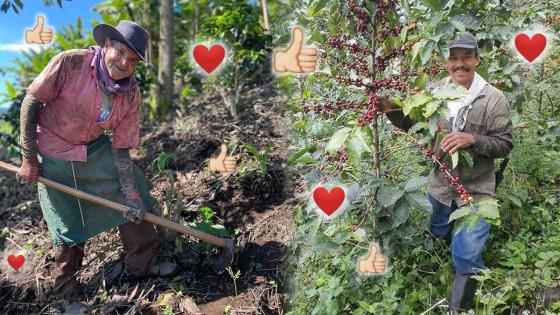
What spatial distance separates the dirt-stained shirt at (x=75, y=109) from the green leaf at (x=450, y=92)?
1.81 m

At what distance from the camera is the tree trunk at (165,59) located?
14.7 ft

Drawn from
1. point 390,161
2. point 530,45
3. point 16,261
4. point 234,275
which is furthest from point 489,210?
point 16,261

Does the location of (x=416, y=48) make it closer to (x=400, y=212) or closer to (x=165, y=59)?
(x=400, y=212)

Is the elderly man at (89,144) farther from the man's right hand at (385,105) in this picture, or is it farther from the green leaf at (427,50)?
the green leaf at (427,50)

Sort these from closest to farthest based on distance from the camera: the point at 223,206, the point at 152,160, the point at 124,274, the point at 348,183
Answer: the point at 348,183 < the point at 124,274 < the point at 223,206 < the point at 152,160

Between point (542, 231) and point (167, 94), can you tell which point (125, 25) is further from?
point (542, 231)

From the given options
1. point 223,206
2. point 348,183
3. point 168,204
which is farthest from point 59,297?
point 348,183

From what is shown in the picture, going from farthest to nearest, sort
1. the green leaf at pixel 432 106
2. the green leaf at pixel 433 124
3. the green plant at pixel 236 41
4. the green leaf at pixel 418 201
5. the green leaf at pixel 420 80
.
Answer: the green plant at pixel 236 41 < the green leaf at pixel 418 201 < the green leaf at pixel 420 80 < the green leaf at pixel 433 124 < the green leaf at pixel 432 106

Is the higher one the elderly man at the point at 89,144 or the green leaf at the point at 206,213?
the elderly man at the point at 89,144

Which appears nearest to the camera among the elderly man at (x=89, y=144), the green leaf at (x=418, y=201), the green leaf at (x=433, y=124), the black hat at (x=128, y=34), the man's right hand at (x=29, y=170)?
the green leaf at (x=433, y=124)

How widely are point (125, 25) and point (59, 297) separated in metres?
1.78

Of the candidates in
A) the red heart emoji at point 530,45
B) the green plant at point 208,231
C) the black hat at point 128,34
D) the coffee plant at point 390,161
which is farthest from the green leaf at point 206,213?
the red heart emoji at point 530,45

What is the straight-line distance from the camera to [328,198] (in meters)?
2.16

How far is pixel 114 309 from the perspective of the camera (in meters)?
2.99
